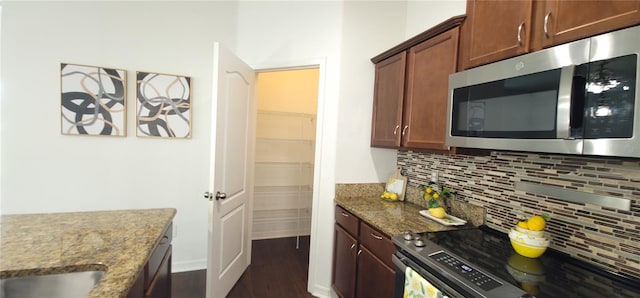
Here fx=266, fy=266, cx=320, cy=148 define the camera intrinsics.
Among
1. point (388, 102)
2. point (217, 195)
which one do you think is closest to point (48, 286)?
point (217, 195)

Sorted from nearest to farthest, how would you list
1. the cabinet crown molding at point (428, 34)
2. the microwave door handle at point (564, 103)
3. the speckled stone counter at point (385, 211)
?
the microwave door handle at point (564, 103) → the cabinet crown molding at point (428, 34) → the speckled stone counter at point (385, 211)

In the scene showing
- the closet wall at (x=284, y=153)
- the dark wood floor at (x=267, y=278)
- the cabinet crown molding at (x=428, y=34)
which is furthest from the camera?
the closet wall at (x=284, y=153)

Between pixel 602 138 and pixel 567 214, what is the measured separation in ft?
1.79

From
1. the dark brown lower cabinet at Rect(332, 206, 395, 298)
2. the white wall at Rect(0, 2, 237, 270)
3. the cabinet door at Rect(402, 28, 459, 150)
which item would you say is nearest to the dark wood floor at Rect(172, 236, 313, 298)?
the white wall at Rect(0, 2, 237, 270)

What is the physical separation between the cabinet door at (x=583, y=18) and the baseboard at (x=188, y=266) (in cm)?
305

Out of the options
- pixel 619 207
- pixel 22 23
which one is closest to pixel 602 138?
pixel 619 207

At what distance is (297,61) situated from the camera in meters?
2.36

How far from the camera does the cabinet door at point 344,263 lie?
6.21 ft

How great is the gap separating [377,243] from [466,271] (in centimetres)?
62

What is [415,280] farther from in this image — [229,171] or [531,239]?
[229,171]

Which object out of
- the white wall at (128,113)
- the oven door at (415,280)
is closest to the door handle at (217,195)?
the white wall at (128,113)

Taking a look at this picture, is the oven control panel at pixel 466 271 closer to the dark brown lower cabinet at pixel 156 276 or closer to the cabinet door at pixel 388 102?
the cabinet door at pixel 388 102

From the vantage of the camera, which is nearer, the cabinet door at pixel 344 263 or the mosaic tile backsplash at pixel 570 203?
the mosaic tile backsplash at pixel 570 203

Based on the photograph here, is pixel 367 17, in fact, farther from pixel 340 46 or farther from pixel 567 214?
pixel 567 214
